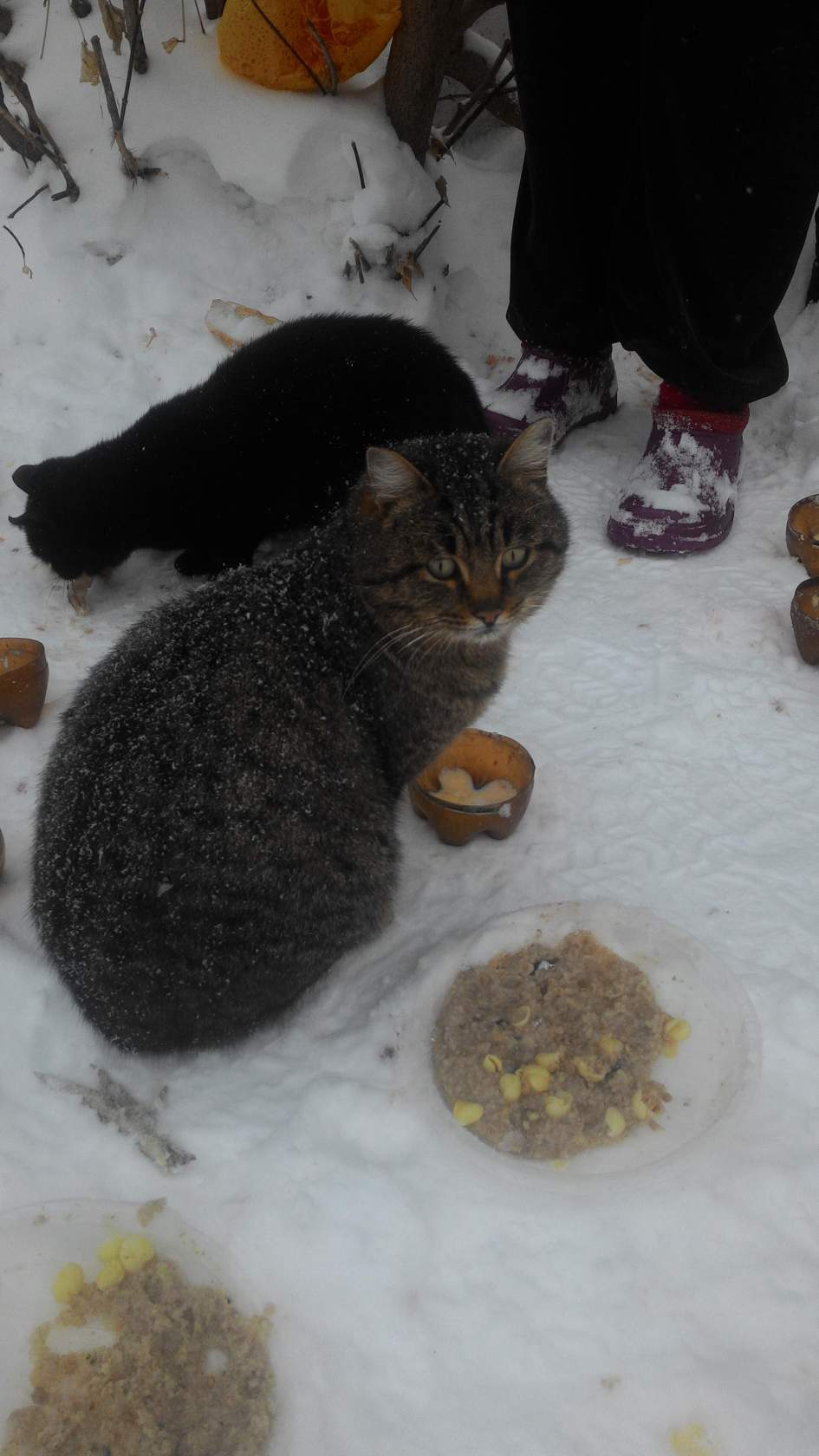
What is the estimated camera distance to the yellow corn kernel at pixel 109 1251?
5.27 ft

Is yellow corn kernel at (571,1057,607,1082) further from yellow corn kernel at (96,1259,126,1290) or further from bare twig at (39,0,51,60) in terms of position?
bare twig at (39,0,51,60)

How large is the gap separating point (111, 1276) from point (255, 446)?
241cm

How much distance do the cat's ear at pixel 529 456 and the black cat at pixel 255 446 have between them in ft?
3.47

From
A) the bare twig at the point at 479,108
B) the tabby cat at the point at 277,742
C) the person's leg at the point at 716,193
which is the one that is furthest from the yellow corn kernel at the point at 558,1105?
the bare twig at the point at 479,108

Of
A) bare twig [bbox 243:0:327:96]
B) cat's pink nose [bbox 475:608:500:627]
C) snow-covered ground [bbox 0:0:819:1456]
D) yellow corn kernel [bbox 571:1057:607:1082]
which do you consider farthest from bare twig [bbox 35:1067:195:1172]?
bare twig [bbox 243:0:327:96]

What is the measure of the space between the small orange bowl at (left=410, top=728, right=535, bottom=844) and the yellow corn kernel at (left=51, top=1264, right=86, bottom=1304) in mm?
1180

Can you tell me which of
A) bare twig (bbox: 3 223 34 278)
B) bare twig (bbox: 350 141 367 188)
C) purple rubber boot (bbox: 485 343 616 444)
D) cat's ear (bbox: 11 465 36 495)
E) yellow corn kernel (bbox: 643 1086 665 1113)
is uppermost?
bare twig (bbox: 350 141 367 188)

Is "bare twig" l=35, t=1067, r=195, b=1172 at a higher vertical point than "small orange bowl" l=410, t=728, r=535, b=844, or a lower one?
lower

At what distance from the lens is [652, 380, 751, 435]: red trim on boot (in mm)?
3205

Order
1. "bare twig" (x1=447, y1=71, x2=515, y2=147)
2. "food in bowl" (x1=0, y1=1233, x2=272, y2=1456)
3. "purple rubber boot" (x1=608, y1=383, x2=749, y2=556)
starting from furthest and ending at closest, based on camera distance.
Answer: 1. "bare twig" (x1=447, y1=71, x2=515, y2=147)
2. "purple rubber boot" (x1=608, y1=383, x2=749, y2=556)
3. "food in bowl" (x1=0, y1=1233, x2=272, y2=1456)

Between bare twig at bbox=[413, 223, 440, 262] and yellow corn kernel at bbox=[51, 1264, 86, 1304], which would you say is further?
bare twig at bbox=[413, 223, 440, 262]

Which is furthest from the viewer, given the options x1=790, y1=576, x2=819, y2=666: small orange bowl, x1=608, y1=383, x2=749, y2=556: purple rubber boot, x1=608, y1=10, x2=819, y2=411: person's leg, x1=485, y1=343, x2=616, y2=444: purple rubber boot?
x1=485, y1=343, x2=616, y2=444: purple rubber boot

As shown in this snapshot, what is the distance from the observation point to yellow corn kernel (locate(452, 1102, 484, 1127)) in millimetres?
1736

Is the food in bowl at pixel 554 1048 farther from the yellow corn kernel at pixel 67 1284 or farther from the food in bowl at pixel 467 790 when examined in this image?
the yellow corn kernel at pixel 67 1284
